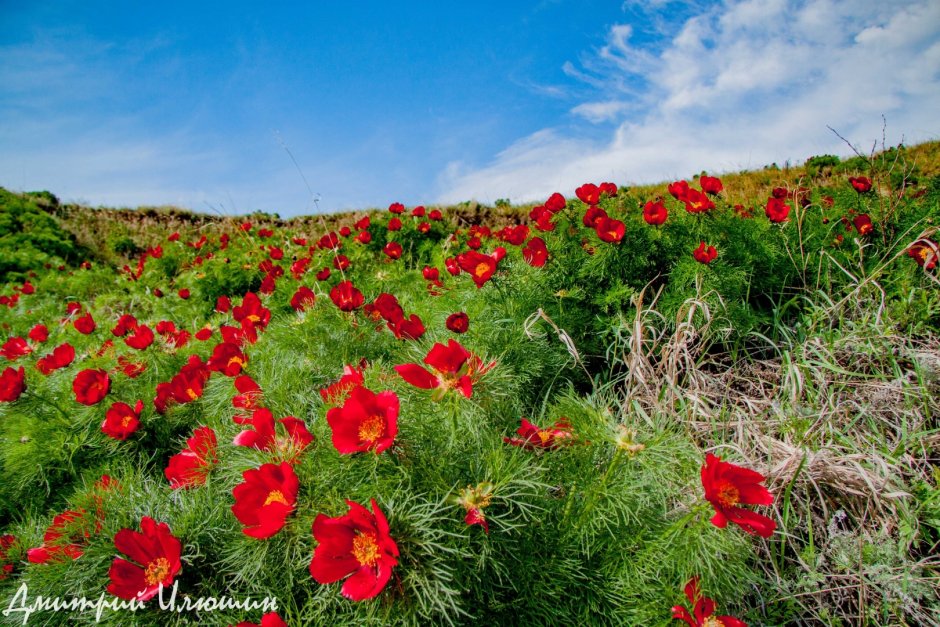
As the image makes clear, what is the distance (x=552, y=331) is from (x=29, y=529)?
88.6 inches

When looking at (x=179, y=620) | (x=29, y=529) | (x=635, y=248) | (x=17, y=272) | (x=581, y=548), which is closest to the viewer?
(x=179, y=620)

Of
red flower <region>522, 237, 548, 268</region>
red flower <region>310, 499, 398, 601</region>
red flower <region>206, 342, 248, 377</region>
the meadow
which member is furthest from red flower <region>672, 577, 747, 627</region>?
red flower <region>206, 342, 248, 377</region>

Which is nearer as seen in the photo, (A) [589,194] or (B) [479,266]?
(B) [479,266]

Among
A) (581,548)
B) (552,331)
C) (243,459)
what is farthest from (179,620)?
(552,331)

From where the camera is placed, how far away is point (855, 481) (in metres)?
1.94

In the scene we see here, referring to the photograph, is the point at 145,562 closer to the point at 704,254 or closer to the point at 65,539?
the point at 65,539

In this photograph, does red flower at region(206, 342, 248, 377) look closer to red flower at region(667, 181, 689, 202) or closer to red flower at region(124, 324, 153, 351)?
red flower at region(124, 324, 153, 351)

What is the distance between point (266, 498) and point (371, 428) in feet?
1.08

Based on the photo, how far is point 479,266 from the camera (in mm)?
2229

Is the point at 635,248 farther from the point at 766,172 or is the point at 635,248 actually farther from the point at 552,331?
the point at 766,172

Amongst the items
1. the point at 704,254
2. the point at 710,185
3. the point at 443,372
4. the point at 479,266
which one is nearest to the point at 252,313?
the point at 479,266

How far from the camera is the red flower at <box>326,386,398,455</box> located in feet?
3.71

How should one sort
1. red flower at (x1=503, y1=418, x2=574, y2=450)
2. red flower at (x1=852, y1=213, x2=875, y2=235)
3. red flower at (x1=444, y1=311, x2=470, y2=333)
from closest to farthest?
1. red flower at (x1=503, y1=418, x2=574, y2=450)
2. red flower at (x1=444, y1=311, x2=470, y2=333)
3. red flower at (x1=852, y1=213, x2=875, y2=235)

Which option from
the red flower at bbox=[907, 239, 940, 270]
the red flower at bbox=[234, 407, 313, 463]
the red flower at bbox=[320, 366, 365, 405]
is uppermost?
the red flower at bbox=[907, 239, 940, 270]
